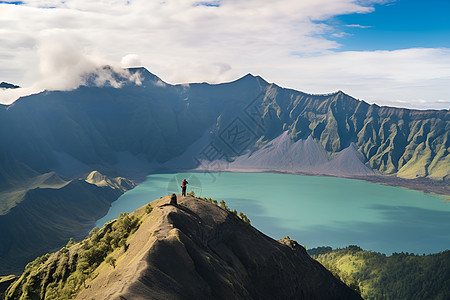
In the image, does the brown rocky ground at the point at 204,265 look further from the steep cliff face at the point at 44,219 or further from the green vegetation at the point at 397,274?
the steep cliff face at the point at 44,219

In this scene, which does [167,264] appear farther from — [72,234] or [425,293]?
[72,234]

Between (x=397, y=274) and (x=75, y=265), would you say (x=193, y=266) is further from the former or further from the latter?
(x=397, y=274)

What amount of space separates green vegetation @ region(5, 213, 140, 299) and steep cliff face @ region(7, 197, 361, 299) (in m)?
0.16

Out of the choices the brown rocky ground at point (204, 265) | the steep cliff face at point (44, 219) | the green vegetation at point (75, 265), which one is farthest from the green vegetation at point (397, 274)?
the steep cliff face at point (44, 219)

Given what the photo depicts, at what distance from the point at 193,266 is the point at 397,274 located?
10475 centimetres

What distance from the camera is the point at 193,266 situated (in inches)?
1475

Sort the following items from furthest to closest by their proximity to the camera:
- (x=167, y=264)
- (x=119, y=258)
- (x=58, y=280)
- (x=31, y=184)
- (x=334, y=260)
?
(x=31, y=184)
(x=334, y=260)
(x=58, y=280)
(x=119, y=258)
(x=167, y=264)

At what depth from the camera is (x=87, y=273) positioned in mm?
41812

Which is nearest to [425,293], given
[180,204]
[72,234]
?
[180,204]

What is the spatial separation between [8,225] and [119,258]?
395 feet

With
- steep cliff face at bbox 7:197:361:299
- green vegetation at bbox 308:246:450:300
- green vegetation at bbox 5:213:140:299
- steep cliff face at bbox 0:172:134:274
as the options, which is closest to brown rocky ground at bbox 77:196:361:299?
Result: steep cliff face at bbox 7:197:361:299

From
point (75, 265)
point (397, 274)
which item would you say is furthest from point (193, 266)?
point (397, 274)

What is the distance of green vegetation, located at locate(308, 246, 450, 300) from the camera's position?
372ft

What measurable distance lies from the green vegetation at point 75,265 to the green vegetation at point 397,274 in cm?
7487
